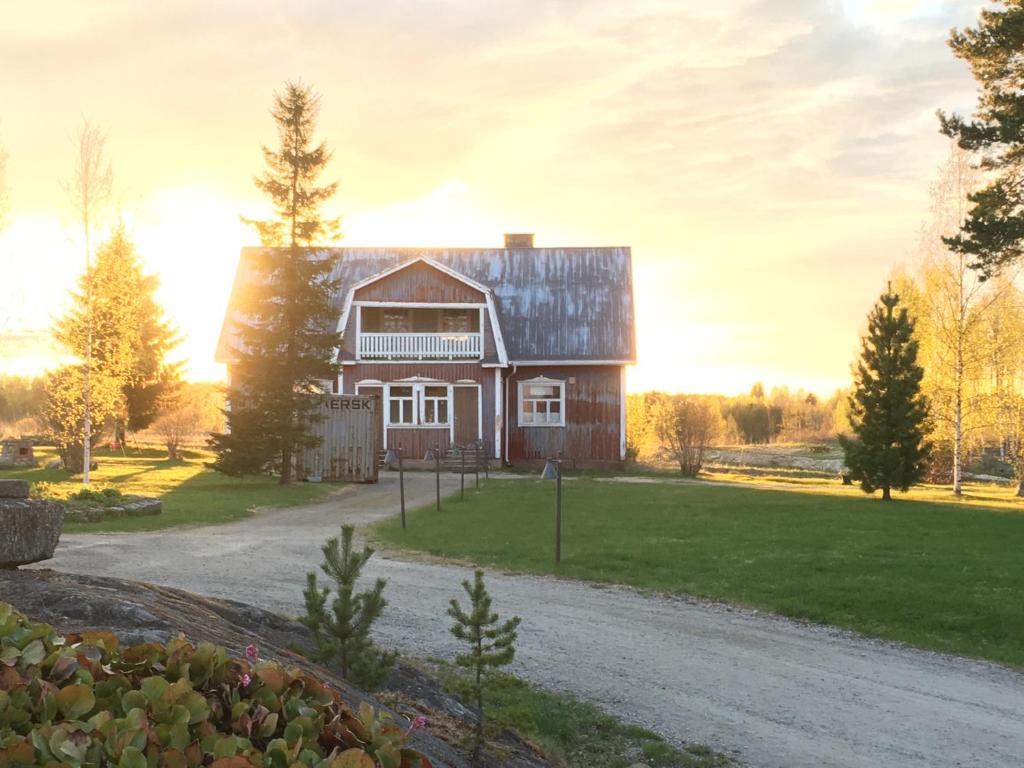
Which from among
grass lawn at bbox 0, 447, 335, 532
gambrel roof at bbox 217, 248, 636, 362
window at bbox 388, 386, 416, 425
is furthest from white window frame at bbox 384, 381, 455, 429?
grass lawn at bbox 0, 447, 335, 532

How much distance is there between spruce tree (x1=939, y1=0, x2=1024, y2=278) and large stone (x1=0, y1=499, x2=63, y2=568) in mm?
19984

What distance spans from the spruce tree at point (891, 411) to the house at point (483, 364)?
10124 mm

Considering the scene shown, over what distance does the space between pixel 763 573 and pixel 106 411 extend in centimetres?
2077

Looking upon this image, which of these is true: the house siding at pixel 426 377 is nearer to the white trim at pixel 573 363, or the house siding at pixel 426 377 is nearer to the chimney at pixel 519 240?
the white trim at pixel 573 363

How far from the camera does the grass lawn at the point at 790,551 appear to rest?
10.5m

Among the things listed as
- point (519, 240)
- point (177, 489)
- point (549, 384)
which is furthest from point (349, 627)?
point (519, 240)

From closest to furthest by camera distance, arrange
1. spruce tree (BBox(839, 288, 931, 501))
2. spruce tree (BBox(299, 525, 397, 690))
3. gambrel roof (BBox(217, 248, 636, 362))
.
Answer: spruce tree (BBox(299, 525, 397, 690)), spruce tree (BBox(839, 288, 931, 501)), gambrel roof (BBox(217, 248, 636, 362))

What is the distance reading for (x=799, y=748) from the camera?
20.4 feet

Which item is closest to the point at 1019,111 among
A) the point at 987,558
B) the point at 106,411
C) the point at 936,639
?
the point at 987,558

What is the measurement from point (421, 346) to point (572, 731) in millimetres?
27697

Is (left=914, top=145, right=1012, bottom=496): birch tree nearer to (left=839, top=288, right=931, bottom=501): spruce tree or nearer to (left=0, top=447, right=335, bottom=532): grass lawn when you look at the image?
(left=839, top=288, right=931, bottom=501): spruce tree

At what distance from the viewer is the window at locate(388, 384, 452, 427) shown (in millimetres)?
33375

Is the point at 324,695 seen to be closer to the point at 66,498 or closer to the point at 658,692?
the point at 658,692

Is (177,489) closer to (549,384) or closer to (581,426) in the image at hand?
(549,384)
